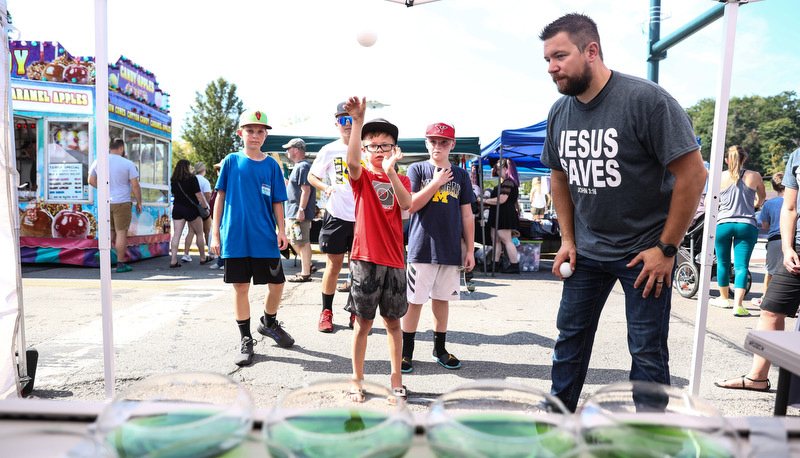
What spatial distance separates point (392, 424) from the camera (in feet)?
1.85

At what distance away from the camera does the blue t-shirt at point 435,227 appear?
3.65 metres

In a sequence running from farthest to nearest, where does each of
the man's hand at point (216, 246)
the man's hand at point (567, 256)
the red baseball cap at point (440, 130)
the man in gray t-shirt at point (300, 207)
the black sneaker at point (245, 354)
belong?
the man in gray t-shirt at point (300, 207), the man's hand at point (216, 246), the black sneaker at point (245, 354), the red baseball cap at point (440, 130), the man's hand at point (567, 256)

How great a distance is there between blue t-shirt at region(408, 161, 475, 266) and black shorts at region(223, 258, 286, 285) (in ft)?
3.59

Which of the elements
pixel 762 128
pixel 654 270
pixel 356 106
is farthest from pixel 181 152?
pixel 762 128

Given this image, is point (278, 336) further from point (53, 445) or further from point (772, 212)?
point (772, 212)

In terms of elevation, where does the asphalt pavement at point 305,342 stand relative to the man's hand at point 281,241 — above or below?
below

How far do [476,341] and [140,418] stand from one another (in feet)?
13.5

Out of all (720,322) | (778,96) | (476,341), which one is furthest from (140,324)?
(778,96)

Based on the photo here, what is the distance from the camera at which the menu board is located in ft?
27.6

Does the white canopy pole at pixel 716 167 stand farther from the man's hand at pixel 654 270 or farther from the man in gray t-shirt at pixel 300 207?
the man in gray t-shirt at pixel 300 207

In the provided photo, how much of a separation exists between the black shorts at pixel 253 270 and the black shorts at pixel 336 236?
2.56 feet

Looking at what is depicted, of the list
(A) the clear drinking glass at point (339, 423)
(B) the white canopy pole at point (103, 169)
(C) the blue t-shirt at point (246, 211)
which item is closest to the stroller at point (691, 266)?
(C) the blue t-shirt at point (246, 211)

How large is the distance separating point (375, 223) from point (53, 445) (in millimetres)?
2420

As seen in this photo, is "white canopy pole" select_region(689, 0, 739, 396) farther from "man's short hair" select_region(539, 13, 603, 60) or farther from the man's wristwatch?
"man's short hair" select_region(539, 13, 603, 60)
